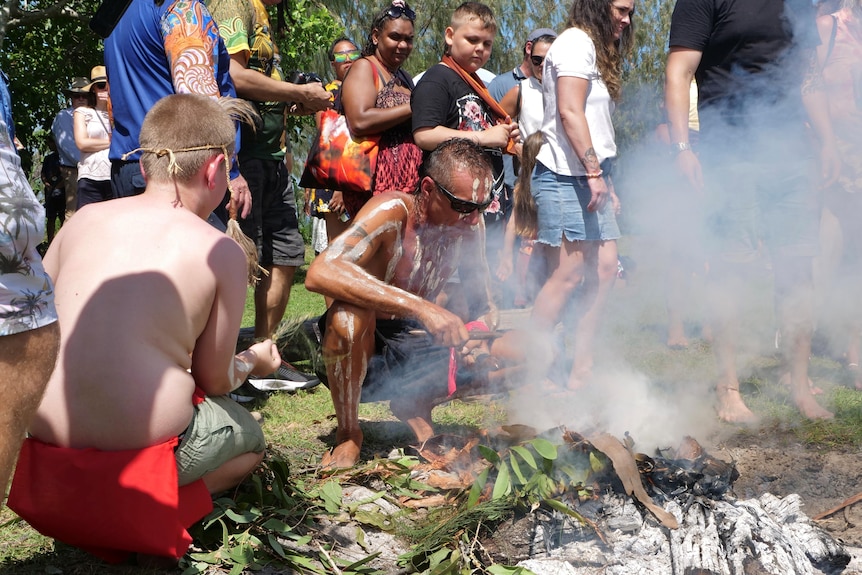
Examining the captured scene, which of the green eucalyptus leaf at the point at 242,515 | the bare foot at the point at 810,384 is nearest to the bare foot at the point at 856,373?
the bare foot at the point at 810,384

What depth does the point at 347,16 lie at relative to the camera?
17172mm

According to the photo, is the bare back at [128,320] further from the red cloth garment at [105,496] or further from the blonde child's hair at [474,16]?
the blonde child's hair at [474,16]

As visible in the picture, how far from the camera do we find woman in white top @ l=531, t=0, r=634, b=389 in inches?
161

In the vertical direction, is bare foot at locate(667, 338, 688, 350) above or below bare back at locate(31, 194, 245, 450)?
below

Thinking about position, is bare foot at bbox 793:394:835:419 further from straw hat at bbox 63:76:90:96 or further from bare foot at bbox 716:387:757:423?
straw hat at bbox 63:76:90:96

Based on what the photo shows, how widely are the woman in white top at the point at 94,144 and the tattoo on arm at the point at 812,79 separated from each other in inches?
174

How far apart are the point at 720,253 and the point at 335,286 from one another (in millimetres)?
2164

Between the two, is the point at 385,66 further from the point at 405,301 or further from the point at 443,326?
the point at 443,326

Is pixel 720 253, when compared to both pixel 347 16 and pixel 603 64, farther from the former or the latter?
pixel 347 16

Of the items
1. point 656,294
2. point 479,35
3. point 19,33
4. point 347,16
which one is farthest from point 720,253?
point 347,16

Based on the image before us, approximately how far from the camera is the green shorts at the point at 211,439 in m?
2.26

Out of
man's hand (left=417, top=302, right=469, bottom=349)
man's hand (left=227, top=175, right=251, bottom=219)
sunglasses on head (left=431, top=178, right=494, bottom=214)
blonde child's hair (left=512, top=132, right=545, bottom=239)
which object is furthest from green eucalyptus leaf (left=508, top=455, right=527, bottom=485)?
blonde child's hair (left=512, top=132, right=545, bottom=239)

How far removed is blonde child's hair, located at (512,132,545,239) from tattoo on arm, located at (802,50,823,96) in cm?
135

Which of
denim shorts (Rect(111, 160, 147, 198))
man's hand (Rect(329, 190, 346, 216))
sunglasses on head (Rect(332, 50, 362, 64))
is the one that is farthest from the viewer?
sunglasses on head (Rect(332, 50, 362, 64))
